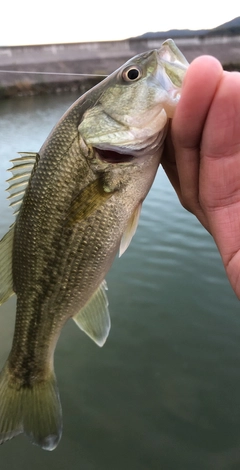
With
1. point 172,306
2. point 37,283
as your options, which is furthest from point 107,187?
point 172,306

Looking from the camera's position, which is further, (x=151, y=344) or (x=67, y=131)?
(x=151, y=344)

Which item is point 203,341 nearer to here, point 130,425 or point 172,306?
point 172,306

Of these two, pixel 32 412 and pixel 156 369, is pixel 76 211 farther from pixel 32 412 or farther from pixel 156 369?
pixel 156 369

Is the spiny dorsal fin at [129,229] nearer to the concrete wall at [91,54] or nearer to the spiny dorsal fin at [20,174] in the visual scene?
the spiny dorsal fin at [20,174]

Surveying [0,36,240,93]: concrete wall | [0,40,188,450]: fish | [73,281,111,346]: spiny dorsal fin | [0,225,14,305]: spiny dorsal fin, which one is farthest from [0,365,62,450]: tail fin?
[0,36,240,93]: concrete wall

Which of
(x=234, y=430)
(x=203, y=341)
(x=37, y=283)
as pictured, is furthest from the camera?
(x=203, y=341)

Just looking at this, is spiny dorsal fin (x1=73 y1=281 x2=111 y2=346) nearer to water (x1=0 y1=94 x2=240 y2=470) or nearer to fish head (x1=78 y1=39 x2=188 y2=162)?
fish head (x1=78 y1=39 x2=188 y2=162)

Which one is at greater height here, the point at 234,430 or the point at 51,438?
the point at 51,438
